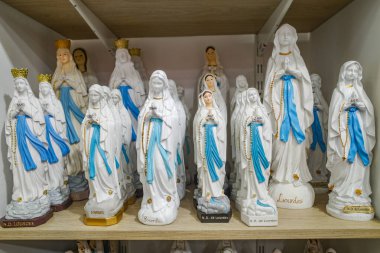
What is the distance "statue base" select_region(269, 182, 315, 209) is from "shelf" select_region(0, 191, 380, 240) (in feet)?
0.33

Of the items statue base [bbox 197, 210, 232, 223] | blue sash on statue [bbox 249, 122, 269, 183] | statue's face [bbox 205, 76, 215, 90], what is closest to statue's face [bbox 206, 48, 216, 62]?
statue's face [bbox 205, 76, 215, 90]

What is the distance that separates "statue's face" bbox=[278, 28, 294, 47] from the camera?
4.09ft

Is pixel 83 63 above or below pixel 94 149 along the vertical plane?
above

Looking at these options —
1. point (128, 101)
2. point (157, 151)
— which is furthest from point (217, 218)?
point (128, 101)

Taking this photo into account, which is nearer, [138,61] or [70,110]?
[70,110]

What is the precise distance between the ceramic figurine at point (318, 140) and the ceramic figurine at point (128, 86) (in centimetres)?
86

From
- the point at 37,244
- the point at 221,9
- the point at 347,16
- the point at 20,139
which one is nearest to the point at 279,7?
the point at 221,9

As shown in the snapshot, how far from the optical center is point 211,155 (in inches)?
44.9

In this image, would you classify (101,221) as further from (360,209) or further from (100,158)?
(360,209)

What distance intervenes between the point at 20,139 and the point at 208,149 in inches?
28.3

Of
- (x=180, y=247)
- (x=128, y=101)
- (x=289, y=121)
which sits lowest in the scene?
(x=180, y=247)

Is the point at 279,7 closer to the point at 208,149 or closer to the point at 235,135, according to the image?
the point at 235,135

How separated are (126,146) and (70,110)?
344mm

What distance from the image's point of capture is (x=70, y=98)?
1442 mm
